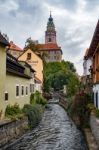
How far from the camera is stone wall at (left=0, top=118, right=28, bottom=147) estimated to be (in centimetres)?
2426

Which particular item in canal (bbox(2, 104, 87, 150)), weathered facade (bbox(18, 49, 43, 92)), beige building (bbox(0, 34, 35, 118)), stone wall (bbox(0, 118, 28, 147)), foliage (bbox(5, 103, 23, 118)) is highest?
weathered facade (bbox(18, 49, 43, 92))

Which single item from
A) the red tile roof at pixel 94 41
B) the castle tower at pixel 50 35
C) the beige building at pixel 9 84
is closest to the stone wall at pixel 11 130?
the beige building at pixel 9 84

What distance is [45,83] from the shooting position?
8656cm

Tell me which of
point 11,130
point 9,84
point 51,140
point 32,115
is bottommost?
point 51,140

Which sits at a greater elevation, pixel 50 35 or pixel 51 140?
pixel 50 35

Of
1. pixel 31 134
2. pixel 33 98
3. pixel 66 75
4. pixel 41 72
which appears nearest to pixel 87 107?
pixel 31 134

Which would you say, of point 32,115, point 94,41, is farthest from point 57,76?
point 94,41

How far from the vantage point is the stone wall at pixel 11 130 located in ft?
79.6

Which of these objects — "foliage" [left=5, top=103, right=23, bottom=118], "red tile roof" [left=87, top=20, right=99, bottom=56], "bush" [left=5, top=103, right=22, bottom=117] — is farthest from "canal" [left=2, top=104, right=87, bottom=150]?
"red tile roof" [left=87, top=20, right=99, bottom=56]

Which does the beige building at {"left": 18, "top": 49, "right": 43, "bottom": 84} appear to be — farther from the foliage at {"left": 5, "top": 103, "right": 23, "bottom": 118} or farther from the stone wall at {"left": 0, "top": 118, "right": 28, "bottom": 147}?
the stone wall at {"left": 0, "top": 118, "right": 28, "bottom": 147}

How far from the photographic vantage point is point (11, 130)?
26.7 metres

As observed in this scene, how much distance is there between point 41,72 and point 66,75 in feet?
120

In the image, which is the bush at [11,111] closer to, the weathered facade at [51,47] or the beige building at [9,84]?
the beige building at [9,84]

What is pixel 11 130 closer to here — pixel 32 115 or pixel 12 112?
pixel 12 112
